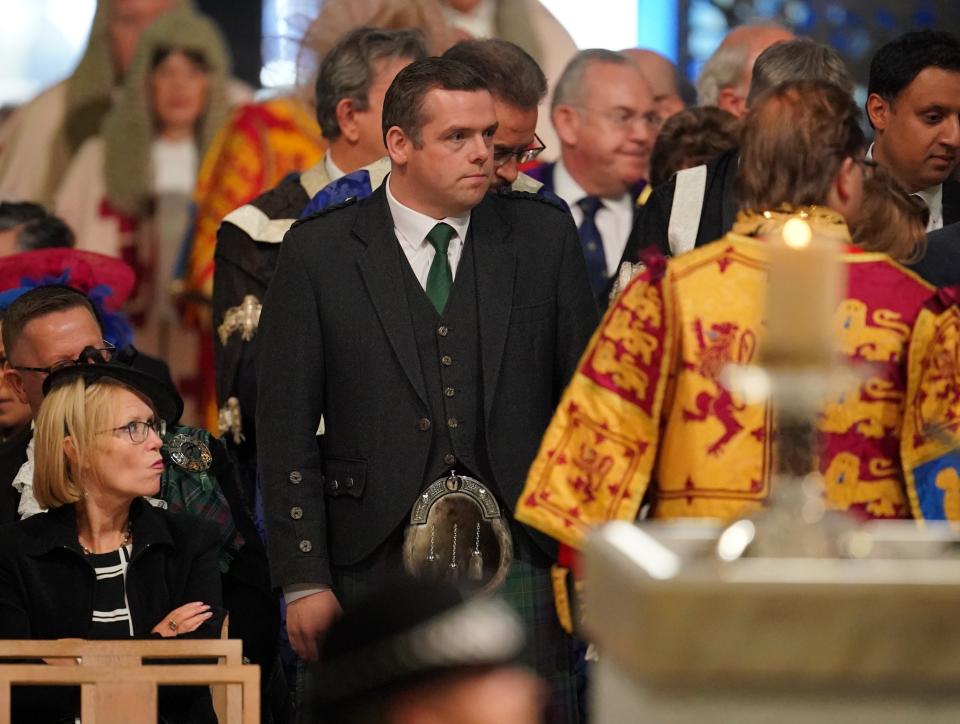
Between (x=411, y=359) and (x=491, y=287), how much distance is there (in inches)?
8.7

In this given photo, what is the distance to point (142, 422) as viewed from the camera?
3.88m

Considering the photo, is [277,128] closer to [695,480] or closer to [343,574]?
[343,574]

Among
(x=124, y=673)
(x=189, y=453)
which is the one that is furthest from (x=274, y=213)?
(x=124, y=673)

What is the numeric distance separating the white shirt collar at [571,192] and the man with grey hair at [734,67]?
1.25ft

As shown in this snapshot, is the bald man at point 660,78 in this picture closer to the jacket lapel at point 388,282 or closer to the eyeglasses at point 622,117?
the eyeglasses at point 622,117

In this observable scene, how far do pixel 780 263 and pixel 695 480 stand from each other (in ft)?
4.17

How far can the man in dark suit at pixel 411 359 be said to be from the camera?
12.0 feet

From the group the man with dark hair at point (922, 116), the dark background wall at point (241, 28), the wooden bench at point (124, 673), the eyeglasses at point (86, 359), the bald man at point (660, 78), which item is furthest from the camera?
the dark background wall at point (241, 28)

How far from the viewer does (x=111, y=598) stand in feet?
12.2

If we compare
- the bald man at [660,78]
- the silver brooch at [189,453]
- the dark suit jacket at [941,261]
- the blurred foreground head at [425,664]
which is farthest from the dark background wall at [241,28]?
the blurred foreground head at [425,664]

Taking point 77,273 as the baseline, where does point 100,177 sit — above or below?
above

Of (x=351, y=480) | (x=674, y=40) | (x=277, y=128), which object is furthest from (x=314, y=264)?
(x=674, y=40)

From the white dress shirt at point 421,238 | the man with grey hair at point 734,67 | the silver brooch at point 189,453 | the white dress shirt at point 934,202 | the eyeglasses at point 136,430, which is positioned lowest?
the silver brooch at point 189,453

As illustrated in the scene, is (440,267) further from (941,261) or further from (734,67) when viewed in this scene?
(734,67)
